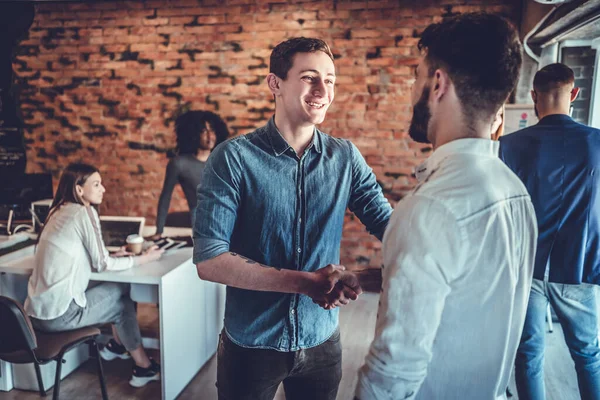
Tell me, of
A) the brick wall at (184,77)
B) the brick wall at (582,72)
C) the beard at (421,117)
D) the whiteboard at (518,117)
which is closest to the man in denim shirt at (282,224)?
the beard at (421,117)

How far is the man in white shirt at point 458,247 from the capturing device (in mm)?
837

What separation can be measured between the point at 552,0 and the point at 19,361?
10.4ft

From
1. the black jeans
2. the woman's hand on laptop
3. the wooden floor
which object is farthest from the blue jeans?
the woman's hand on laptop

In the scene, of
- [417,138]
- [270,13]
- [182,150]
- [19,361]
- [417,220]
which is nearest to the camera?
[417,220]

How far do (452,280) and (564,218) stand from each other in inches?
59.9

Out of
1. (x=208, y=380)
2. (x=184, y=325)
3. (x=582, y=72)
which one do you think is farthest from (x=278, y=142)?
(x=582, y=72)

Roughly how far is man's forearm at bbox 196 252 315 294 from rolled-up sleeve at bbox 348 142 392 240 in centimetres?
37

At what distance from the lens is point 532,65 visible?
3.69 m

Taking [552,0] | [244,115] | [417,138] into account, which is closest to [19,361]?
[417,138]

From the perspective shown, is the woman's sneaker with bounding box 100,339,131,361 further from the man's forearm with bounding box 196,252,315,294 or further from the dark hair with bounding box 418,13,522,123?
the dark hair with bounding box 418,13,522,123

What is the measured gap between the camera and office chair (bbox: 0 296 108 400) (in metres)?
2.08

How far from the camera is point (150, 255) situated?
2697 millimetres

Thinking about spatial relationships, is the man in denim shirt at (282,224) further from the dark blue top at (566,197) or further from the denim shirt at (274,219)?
the dark blue top at (566,197)

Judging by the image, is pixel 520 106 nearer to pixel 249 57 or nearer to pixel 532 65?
pixel 532 65
